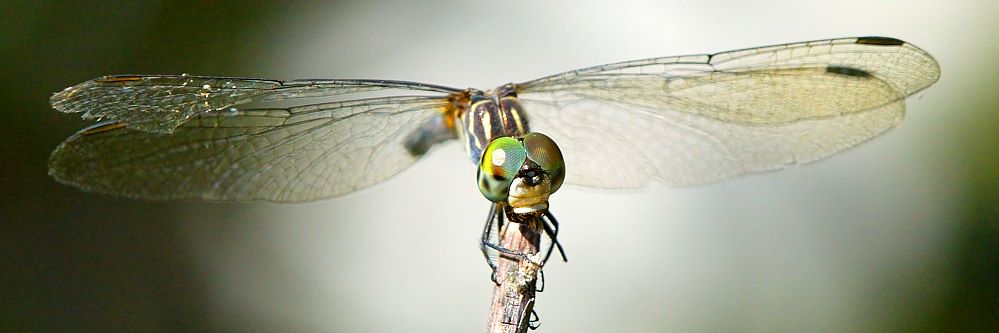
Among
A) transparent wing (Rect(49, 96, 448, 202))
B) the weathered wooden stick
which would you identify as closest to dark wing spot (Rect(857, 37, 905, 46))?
the weathered wooden stick

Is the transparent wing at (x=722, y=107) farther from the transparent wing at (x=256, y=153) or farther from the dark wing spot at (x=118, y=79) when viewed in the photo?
the dark wing spot at (x=118, y=79)

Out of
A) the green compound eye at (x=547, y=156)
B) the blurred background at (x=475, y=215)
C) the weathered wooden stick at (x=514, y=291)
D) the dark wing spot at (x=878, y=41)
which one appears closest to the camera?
the weathered wooden stick at (x=514, y=291)

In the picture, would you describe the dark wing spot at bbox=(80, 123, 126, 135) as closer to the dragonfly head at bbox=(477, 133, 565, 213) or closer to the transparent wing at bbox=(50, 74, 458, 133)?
the transparent wing at bbox=(50, 74, 458, 133)

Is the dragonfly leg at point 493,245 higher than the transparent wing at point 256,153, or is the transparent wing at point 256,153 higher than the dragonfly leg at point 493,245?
the transparent wing at point 256,153

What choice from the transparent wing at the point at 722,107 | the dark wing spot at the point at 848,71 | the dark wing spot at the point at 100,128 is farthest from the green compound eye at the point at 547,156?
the dark wing spot at the point at 100,128

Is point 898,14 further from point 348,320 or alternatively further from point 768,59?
point 348,320

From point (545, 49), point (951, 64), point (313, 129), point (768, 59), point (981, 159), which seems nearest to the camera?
point (768, 59)

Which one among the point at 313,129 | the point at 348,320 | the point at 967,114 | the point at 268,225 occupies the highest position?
the point at 313,129

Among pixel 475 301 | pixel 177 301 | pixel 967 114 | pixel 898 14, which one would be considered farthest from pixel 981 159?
pixel 177 301
